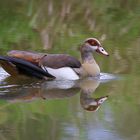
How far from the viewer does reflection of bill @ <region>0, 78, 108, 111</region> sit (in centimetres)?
834

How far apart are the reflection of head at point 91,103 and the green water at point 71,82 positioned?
0.12ft

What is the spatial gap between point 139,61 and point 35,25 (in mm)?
3377

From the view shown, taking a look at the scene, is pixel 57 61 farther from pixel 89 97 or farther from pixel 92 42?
pixel 89 97

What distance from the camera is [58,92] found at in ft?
29.0

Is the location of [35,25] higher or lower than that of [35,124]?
lower

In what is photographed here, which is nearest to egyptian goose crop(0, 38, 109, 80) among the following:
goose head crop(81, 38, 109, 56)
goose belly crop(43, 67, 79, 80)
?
goose belly crop(43, 67, 79, 80)

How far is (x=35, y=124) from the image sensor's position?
706cm

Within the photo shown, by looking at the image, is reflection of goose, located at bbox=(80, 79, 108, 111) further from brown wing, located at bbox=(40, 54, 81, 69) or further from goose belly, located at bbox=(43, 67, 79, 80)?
brown wing, located at bbox=(40, 54, 81, 69)

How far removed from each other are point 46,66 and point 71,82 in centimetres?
41

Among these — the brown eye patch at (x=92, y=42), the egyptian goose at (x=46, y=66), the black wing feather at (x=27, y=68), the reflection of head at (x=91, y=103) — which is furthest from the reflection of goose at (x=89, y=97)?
the brown eye patch at (x=92, y=42)

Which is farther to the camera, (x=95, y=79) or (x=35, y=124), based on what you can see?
(x=95, y=79)

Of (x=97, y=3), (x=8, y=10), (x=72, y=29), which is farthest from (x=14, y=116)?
Answer: (x=97, y=3)

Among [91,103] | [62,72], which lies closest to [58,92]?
[91,103]

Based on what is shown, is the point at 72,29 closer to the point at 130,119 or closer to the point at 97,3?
the point at 97,3
